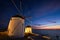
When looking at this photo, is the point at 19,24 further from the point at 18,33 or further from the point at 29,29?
the point at 29,29

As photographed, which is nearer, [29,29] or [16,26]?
[16,26]

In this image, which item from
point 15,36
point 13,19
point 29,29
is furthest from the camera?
point 29,29

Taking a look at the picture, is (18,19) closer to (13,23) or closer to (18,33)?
(13,23)

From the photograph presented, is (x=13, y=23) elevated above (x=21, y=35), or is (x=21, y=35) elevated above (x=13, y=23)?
(x=13, y=23)

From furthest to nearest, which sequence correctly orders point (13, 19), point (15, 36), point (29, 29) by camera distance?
point (29, 29)
point (13, 19)
point (15, 36)

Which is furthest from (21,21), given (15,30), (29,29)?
(29,29)

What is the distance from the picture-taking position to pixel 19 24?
11352 mm

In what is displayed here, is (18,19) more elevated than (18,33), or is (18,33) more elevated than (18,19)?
(18,19)

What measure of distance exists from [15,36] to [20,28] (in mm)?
1019

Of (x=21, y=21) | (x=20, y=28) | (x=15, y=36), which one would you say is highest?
(x=21, y=21)

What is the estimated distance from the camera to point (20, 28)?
445 inches

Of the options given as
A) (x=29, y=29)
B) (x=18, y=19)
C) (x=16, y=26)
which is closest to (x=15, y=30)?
(x=16, y=26)

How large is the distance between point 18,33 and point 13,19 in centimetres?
161

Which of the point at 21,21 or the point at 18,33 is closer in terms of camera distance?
the point at 18,33
